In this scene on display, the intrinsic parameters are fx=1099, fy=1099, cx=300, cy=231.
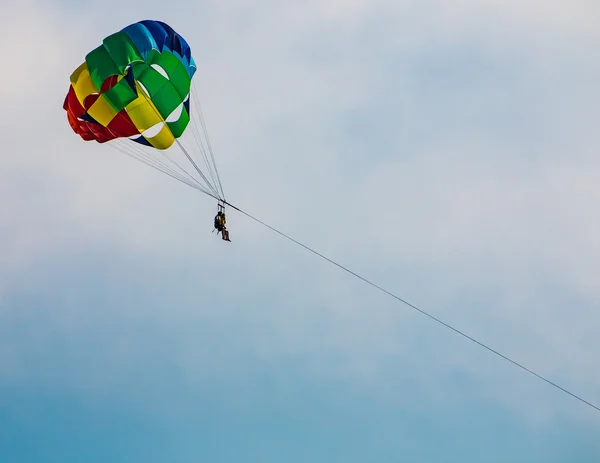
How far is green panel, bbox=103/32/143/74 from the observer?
3231 cm

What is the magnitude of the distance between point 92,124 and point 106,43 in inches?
114

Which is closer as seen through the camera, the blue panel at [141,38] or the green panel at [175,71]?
the blue panel at [141,38]

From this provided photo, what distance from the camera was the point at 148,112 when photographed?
33.8 meters

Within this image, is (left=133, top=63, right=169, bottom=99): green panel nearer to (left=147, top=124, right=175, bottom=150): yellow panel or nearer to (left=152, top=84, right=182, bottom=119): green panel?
(left=152, top=84, right=182, bottom=119): green panel

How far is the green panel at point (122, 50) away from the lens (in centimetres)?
3231

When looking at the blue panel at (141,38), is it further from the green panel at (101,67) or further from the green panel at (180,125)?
the green panel at (180,125)

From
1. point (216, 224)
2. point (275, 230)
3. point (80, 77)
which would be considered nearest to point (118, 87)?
point (80, 77)

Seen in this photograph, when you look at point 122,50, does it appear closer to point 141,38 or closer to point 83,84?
point 141,38

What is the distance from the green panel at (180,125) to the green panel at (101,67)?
9.22ft

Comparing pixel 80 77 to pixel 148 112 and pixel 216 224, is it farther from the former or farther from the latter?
pixel 216 224

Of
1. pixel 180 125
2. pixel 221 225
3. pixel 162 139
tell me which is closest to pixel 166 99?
pixel 180 125

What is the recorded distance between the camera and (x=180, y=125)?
113 ft

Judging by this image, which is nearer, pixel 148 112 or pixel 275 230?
pixel 275 230

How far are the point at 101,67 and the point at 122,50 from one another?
0.80m
